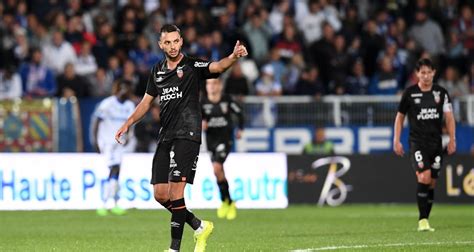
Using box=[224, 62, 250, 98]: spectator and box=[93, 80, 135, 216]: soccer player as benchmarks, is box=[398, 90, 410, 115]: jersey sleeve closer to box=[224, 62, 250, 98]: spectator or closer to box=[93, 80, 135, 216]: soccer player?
box=[93, 80, 135, 216]: soccer player

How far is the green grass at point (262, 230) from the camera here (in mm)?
13891

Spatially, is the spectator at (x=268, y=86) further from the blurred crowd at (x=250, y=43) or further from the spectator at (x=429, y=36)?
the spectator at (x=429, y=36)

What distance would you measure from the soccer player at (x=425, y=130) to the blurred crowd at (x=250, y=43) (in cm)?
916

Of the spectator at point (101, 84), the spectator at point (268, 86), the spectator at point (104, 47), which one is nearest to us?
the spectator at point (101, 84)

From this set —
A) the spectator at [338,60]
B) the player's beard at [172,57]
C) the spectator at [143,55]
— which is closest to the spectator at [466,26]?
the spectator at [338,60]

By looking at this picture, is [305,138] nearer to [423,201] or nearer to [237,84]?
[237,84]

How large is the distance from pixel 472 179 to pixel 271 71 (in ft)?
16.6

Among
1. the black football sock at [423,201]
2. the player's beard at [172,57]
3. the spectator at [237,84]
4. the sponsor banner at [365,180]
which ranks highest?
the player's beard at [172,57]

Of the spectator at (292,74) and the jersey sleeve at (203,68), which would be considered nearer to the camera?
the jersey sleeve at (203,68)

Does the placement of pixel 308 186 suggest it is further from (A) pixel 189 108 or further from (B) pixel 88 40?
(A) pixel 189 108

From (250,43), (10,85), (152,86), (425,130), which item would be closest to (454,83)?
(250,43)

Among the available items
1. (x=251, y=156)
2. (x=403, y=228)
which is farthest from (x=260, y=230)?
(x=251, y=156)

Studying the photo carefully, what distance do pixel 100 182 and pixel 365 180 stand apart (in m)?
5.62

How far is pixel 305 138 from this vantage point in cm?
2550
